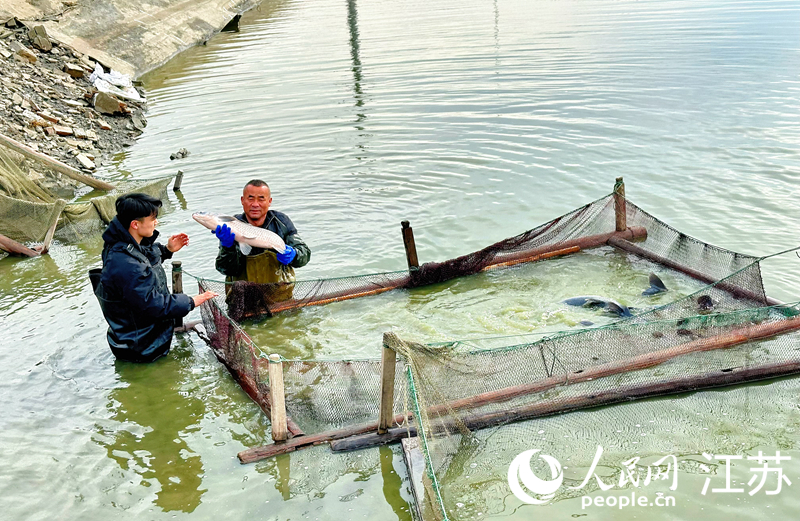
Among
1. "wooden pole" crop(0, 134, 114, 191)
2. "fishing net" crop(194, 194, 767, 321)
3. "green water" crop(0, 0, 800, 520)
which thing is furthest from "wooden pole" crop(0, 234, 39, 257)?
"fishing net" crop(194, 194, 767, 321)

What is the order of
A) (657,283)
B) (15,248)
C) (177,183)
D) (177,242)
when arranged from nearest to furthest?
(177,242) → (657,283) → (15,248) → (177,183)

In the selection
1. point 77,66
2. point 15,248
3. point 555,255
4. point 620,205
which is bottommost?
point 555,255

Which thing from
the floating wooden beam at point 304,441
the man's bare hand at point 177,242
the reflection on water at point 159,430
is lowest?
the reflection on water at point 159,430

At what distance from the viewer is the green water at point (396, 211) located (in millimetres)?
5406

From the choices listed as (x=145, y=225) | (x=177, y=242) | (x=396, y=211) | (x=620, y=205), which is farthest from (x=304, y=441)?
(x=396, y=211)

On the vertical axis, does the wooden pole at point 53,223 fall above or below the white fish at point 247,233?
below

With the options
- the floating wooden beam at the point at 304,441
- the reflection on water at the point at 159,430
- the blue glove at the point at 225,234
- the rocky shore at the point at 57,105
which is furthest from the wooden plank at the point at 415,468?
the rocky shore at the point at 57,105

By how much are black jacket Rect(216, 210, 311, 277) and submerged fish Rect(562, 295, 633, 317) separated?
2864 millimetres

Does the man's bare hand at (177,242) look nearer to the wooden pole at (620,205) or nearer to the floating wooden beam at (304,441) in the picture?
the floating wooden beam at (304,441)

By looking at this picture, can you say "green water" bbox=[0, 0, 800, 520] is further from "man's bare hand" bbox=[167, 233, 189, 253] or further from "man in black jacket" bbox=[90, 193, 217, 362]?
"man's bare hand" bbox=[167, 233, 189, 253]

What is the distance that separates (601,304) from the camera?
7684 mm

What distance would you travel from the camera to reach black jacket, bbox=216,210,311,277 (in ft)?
23.9

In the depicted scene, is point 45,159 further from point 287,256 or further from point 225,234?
point 287,256

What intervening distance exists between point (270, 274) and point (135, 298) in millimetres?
1610
